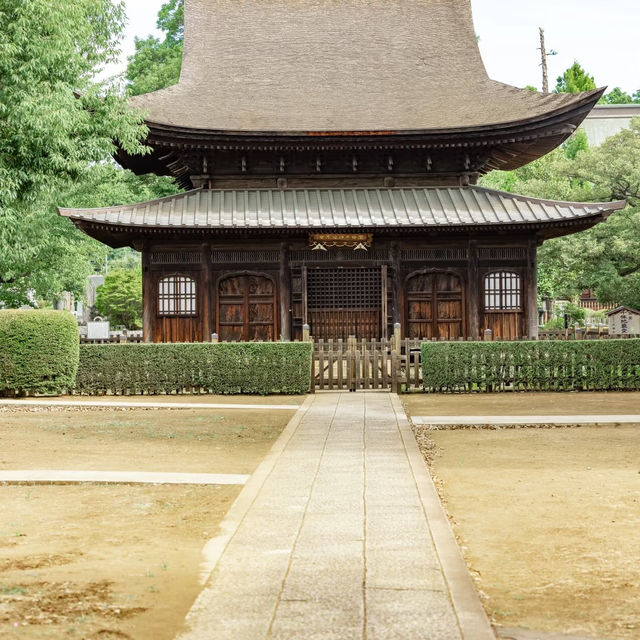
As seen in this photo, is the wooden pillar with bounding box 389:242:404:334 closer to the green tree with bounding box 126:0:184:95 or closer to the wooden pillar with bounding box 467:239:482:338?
the wooden pillar with bounding box 467:239:482:338

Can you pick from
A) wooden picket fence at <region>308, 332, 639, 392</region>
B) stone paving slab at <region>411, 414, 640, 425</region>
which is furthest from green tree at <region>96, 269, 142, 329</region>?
stone paving slab at <region>411, 414, 640, 425</region>

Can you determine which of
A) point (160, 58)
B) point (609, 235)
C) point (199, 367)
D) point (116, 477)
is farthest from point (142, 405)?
point (160, 58)

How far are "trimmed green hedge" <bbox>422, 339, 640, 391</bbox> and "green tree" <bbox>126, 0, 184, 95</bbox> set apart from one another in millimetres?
26666

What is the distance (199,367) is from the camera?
19.9 m

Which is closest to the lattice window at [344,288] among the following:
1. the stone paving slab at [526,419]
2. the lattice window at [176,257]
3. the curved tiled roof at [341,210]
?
the curved tiled roof at [341,210]

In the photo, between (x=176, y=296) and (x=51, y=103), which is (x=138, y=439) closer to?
(x=51, y=103)

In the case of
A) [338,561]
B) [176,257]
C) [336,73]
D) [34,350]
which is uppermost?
[336,73]

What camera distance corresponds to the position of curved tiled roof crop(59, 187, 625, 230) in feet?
73.9

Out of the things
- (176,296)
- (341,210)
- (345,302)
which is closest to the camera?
(341,210)

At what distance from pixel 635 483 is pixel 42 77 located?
1381cm

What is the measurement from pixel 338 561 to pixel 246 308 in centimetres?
1878

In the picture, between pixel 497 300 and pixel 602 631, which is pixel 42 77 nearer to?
pixel 497 300

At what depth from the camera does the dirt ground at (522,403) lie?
16.1 m

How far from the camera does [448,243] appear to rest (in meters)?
24.2
